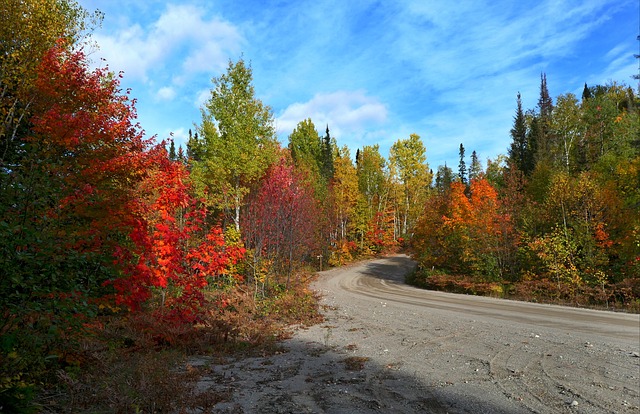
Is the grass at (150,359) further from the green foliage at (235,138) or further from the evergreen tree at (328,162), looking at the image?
the evergreen tree at (328,162)

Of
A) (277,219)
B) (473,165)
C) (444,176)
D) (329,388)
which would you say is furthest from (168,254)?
(473,165)

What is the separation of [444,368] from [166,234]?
6.64 metres

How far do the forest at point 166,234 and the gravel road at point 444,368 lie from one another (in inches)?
57.5

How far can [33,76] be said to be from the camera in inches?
408

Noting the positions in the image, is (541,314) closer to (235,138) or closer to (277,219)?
(277,219)

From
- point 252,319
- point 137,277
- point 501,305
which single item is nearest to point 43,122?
point 137,277

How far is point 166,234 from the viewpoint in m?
8.34

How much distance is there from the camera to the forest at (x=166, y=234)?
14.0 feet

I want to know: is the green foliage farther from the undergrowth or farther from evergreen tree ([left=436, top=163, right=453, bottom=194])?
evergreen tree ([left=436, top=163, right=453, bottom=194])

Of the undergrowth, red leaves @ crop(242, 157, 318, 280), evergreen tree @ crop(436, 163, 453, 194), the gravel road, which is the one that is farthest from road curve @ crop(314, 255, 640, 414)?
evergreen tree @ crop(436, 163, 453, 194)

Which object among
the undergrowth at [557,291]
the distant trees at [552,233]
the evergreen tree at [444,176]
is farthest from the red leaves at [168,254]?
the evergreen tree at [444,176]

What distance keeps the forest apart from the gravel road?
4.80 feet

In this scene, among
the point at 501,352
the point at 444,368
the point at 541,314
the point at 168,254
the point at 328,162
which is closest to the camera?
the point at 444,368

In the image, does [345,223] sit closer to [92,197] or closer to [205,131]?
[205,131]
